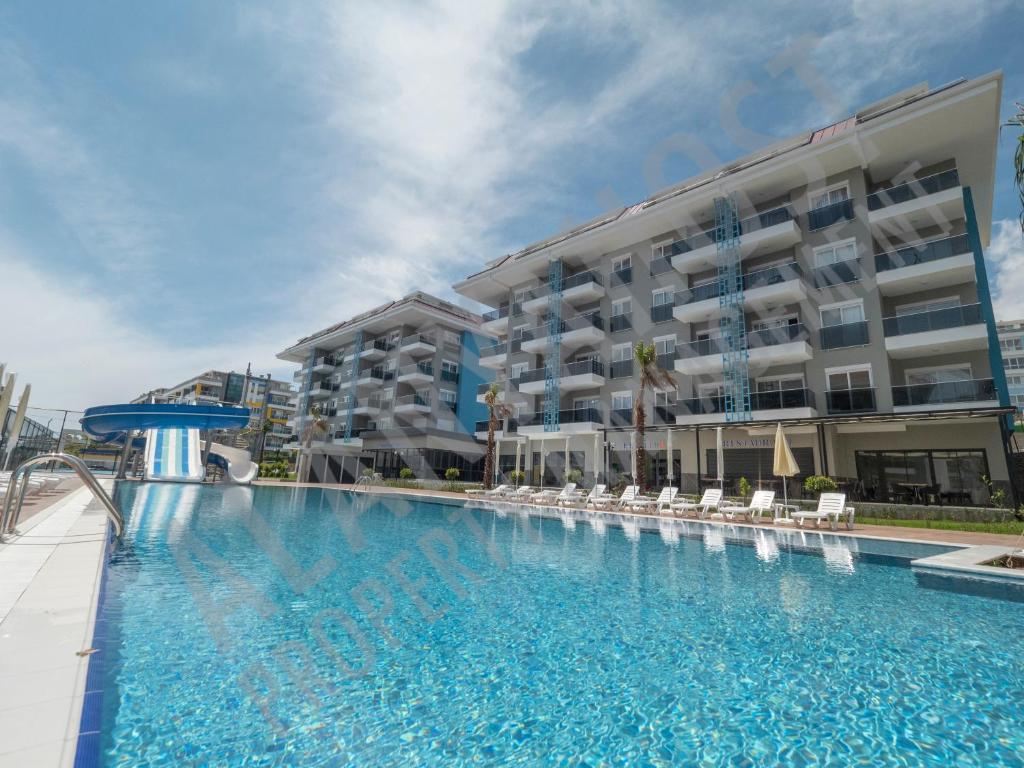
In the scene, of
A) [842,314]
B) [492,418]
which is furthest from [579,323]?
[842,314]

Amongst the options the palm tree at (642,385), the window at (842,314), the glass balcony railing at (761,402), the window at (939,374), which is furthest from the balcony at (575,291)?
the window at (939,374)

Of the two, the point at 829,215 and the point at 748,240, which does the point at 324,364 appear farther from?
the point at 829,215

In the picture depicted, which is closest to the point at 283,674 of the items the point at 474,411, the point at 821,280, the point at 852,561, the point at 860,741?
the point at 860,741

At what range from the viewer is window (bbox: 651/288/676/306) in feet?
88.3

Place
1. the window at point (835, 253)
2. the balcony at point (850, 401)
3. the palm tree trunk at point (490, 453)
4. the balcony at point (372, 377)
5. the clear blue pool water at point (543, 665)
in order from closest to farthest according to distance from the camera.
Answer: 1. the clear blue pool water at point (543, 665)
2. the balcony at point (850, 401)
3. the window at point (835, 253)
4. the palm tree trunk at point (490, 453)
5. the balcony at point (372, 377)

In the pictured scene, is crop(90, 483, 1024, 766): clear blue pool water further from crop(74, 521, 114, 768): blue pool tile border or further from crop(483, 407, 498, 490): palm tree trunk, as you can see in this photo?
crop(483, 407, 498, 490): palm tree trunk

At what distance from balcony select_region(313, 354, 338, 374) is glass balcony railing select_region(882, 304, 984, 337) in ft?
154

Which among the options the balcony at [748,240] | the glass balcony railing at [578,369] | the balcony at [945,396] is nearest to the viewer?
the balcony at [945,396]

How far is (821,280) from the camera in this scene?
71.8 feet

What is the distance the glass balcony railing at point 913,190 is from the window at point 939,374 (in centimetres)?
716

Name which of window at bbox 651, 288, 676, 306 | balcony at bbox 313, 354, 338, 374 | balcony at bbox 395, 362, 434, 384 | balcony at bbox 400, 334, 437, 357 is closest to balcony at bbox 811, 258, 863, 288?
window at bbox 651, 288, 676, 306

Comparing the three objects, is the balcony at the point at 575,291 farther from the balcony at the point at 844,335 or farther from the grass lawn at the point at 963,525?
the grass lawn at the point at 963,525

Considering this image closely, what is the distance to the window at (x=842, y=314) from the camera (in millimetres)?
20656

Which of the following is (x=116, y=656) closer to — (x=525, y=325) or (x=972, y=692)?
(x=972, y=692)
